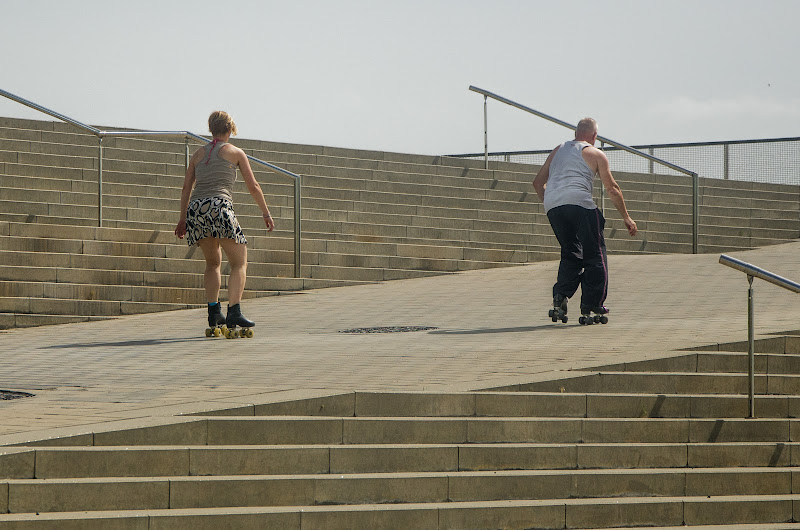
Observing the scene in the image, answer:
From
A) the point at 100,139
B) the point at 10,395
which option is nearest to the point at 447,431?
the point at 10,395

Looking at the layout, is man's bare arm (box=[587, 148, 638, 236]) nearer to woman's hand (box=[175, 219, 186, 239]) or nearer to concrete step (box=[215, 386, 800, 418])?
concrete step (box=[215, 386, 800, 418])

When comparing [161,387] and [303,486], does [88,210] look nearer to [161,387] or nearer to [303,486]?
[161,387]

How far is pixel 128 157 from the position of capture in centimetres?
1596

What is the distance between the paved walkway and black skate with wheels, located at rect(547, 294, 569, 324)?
0.07 m

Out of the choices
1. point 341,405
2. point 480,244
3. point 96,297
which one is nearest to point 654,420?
point 341,405

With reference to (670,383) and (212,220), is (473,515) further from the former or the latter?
(212,220)

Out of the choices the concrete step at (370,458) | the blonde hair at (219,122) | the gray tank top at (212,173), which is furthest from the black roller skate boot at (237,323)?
the concrete step at (370,458)

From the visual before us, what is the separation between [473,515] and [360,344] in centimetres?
363

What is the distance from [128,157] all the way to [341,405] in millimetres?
10480

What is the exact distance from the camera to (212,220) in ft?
32.0

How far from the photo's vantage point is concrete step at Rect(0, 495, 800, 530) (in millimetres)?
5016

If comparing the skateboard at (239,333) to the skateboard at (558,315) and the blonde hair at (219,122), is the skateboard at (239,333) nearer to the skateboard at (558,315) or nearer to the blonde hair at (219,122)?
the blonde hair at (219,122)

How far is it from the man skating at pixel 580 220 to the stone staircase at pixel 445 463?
2.80 metres

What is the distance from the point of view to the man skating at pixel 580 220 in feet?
33.1
